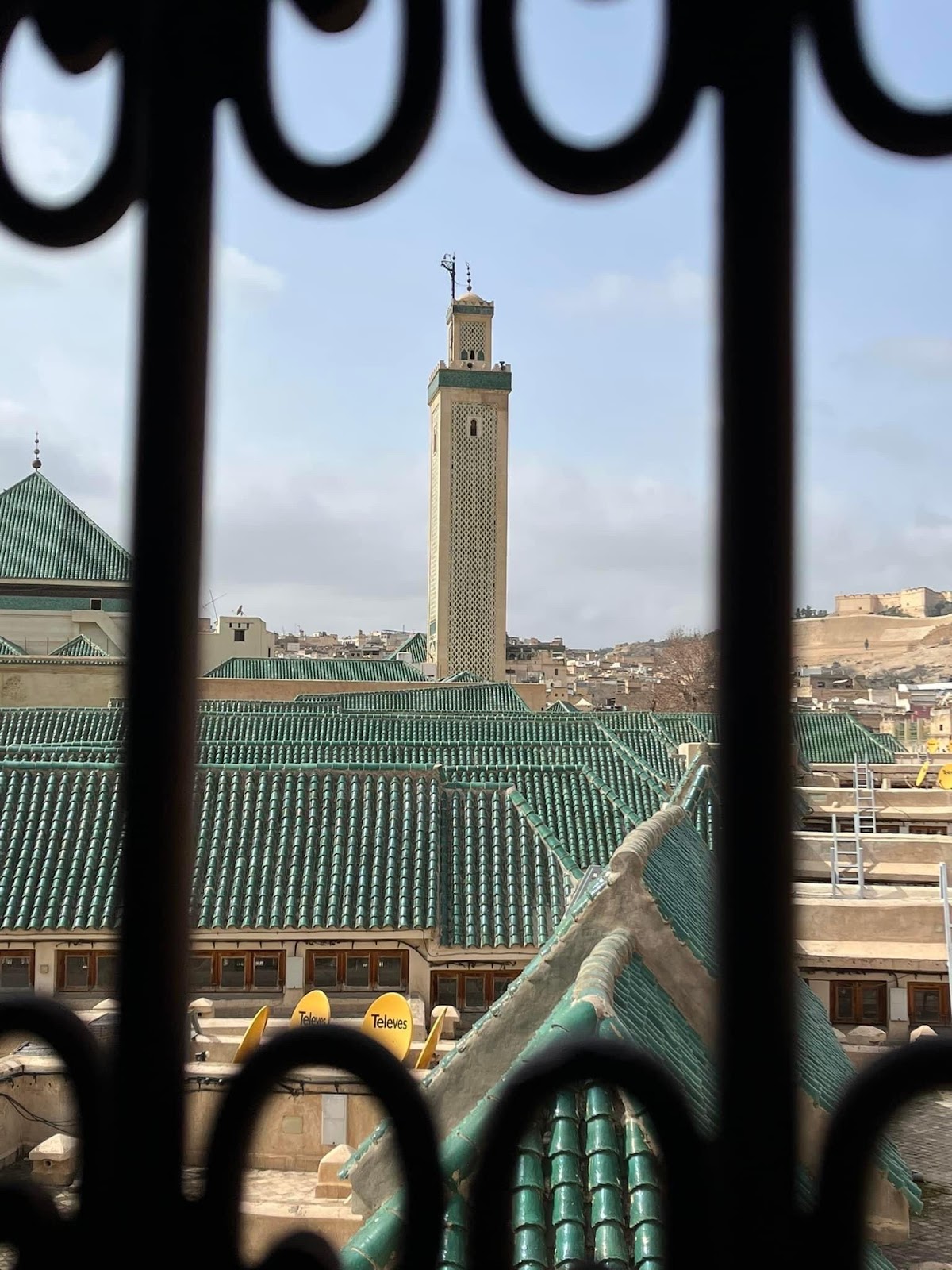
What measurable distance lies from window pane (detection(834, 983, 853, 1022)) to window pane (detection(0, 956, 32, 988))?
5.91 metres

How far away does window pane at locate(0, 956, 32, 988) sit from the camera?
8.80m

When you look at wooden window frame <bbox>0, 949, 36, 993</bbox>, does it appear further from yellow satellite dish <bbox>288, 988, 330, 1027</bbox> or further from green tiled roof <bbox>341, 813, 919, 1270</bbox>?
green tiled roof <bbox>341, 813, 919, 1270</bbox>

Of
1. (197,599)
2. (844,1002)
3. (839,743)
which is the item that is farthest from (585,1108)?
(839,743)

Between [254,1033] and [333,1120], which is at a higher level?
[254,1033]

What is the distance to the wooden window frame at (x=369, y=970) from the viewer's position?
29.0ft

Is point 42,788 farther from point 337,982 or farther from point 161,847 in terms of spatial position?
point 161,847

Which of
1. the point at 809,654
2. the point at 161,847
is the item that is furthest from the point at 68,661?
the point at 809,654

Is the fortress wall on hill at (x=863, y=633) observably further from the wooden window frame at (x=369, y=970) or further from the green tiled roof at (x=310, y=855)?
the wooden window frame at (x=369, y=970)

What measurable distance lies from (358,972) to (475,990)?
83cm

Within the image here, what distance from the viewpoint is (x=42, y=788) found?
10.1m

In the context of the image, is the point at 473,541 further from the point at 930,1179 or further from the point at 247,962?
the point at 930,1179

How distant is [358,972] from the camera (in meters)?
8.90

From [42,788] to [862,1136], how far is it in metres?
10.0

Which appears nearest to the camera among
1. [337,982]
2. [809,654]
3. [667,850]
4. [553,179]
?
[553,179]
